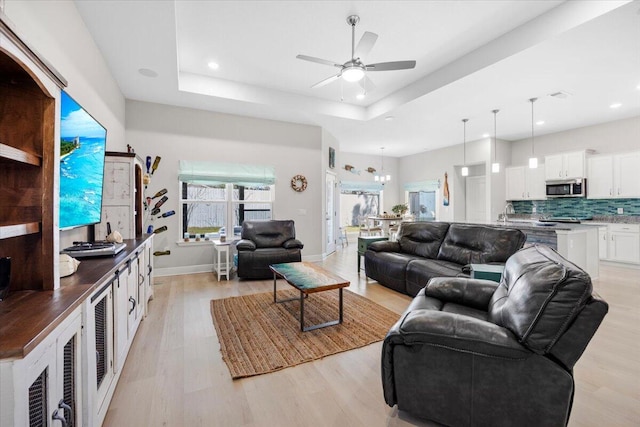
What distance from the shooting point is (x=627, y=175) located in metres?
5.47

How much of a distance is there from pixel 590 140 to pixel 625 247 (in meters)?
2.34

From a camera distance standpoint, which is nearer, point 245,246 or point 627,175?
point 245,246

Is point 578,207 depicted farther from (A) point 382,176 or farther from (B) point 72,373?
(B) point 72,373

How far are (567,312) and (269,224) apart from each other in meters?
4.35

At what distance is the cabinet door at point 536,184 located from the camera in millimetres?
6730

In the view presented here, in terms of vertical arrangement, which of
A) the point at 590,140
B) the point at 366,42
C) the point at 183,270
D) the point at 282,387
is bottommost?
the point at 282,387


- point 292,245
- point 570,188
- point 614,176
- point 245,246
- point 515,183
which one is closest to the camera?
point 245,246

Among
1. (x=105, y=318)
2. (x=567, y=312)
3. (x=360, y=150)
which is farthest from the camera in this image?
(x=360, y=150)

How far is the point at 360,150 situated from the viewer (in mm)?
8773

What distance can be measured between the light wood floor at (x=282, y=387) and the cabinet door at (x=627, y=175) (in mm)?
3912

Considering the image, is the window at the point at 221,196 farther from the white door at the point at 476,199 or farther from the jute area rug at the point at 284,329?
the white door at the point at 476,199

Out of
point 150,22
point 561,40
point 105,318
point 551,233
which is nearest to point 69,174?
point 105,318

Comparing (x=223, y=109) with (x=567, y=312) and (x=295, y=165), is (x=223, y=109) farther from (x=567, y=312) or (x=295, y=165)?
(x=567, y=312)

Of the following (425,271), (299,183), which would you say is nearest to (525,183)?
(425,271)
